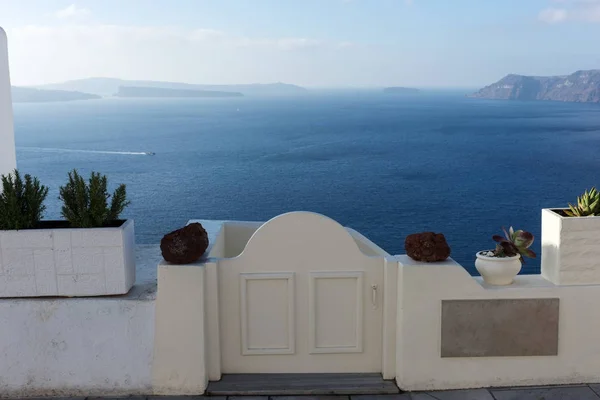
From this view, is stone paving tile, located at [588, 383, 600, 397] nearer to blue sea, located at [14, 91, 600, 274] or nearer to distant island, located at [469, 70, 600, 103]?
blue sea, located at [14, 91, 600, 274]

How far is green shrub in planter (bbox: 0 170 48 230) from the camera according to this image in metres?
5.63

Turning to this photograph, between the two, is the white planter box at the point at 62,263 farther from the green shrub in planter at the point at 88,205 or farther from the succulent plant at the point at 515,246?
the succulent plant at the point at 515,246

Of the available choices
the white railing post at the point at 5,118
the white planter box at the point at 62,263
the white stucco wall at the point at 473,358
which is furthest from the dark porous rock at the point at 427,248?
the white railing post at the point at 5,118

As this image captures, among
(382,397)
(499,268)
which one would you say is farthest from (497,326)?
(382,397)

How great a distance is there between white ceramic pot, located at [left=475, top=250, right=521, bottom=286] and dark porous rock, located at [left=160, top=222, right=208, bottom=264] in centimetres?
234

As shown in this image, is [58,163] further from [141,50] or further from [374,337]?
[374,337]

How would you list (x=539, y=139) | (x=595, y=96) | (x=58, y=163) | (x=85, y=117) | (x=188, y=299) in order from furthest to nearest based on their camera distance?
(x=595, y=96) < (x=85, y=117) < (x=539, y=139) < (x=58, y=163) < (x=188, y=299)

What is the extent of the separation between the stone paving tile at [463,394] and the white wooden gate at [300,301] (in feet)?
1.86

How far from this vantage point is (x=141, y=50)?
11881 centimetres

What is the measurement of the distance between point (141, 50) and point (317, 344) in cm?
11933

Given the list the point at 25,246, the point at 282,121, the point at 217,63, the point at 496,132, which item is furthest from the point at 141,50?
the point at 25,246

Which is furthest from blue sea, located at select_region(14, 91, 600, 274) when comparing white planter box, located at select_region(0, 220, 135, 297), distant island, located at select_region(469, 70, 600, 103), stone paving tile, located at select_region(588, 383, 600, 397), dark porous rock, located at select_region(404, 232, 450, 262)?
distant island, located at select_region(469, 70, 600, 103)

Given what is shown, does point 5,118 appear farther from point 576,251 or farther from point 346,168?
point 346,168

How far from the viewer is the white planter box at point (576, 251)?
564cm
